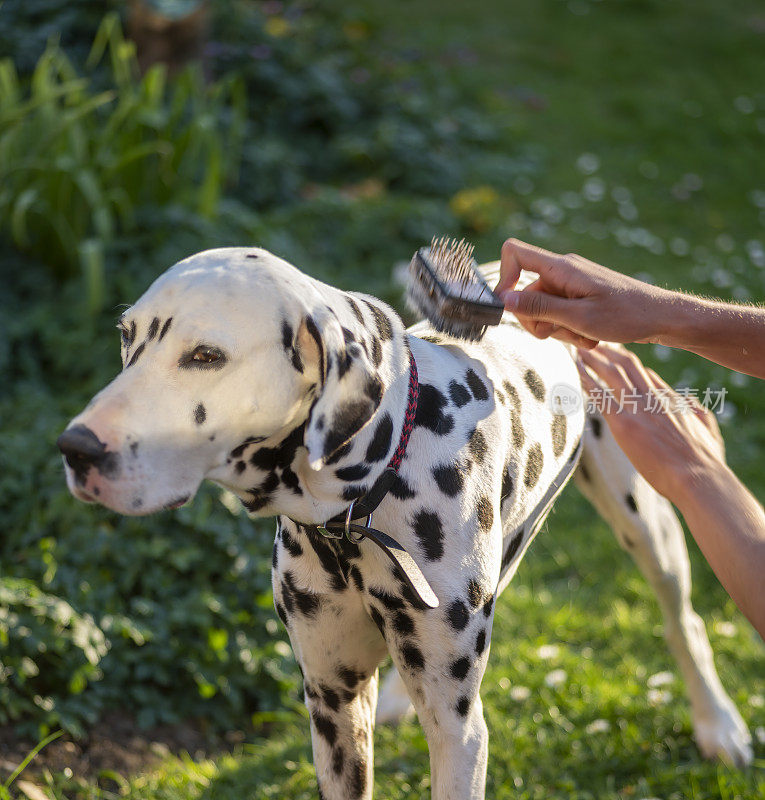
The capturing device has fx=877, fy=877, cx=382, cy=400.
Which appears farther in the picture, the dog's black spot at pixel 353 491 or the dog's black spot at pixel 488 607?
the dog's black spot at pixel 488 607

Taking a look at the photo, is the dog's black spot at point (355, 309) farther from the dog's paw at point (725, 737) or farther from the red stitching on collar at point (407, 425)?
the dog's paw at point (725, 737)

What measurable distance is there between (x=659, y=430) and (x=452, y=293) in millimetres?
671

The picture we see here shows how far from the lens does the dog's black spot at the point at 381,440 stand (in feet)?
5.57

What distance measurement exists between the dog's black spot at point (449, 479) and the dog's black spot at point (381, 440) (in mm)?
148

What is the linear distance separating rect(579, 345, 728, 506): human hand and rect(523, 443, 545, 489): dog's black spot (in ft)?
0.72

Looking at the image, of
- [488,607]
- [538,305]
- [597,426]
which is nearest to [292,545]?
[488,607]

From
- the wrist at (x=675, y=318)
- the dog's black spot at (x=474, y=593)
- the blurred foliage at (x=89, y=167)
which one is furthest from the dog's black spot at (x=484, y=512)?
the blurred foliage at (x=89, y=167)

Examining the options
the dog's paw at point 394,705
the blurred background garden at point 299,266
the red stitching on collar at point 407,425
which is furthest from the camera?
the dog's paw at point 394,705

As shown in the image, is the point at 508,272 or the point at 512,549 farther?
the point at 512,549

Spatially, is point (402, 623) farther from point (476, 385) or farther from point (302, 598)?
point (476, 385)

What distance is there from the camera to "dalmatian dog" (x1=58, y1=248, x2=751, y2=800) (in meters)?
1.50

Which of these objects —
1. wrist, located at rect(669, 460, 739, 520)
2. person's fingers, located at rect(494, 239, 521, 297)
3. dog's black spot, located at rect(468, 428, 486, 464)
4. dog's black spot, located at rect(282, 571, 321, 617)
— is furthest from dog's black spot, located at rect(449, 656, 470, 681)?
person's fingers, located at rect(494, 239, 521, 297)

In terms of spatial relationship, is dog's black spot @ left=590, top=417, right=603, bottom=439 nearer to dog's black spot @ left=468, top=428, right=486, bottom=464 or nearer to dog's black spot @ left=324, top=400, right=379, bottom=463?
dog's black spot @ left=468, top=428, right=486, bottom=464

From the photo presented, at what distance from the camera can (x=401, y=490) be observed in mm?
1790
